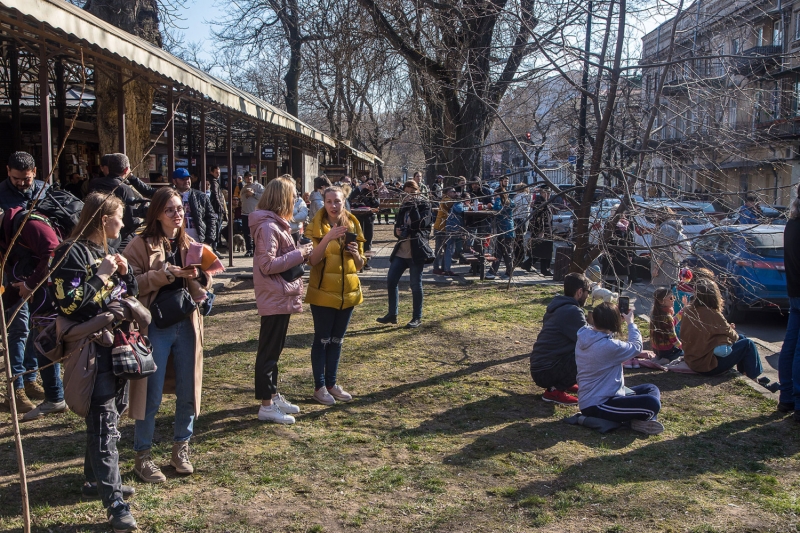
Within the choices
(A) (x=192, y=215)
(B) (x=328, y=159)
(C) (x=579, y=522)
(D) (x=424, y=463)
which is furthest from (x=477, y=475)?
(B) (x=328, y=159)

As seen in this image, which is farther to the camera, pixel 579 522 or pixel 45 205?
pixel 45 205

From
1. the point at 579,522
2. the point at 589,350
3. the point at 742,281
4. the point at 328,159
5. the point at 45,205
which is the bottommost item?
the point at 579,522

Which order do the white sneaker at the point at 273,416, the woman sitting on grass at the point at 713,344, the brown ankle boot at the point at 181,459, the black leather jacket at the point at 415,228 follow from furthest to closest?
the black leather jacket at the point at 415,228
the woman sitting on grass at the point at 713,344
the white sneaker at the point at 273,416
the brown ankle boot at the point at 181,459

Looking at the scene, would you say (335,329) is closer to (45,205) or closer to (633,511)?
(45,205)

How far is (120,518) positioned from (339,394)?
2.62 metres

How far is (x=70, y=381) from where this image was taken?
3.50m

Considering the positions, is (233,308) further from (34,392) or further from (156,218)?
(156,218)

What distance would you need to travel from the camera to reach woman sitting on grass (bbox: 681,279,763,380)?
697cm

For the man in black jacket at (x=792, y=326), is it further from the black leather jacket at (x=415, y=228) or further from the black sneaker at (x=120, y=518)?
the black sneaker at (x=120, y=518)

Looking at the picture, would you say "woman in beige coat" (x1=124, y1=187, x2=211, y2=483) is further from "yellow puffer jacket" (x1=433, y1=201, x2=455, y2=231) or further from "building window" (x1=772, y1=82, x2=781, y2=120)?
"building window" (x1=772, y1=82, x2=781, y2=120)

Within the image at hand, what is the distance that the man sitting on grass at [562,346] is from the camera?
5969 millimetres

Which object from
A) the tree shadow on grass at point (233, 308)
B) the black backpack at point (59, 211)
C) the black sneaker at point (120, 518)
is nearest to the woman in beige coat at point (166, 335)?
the black sneaker at point (120, 518)

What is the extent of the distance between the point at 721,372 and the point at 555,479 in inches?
136

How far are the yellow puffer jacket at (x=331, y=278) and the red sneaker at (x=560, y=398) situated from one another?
71.3 inches
